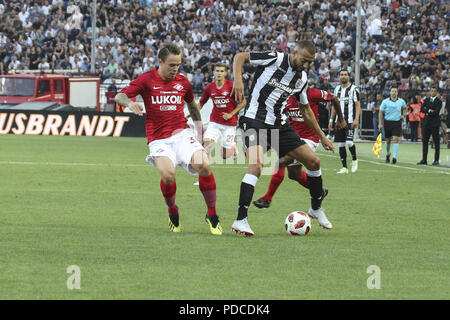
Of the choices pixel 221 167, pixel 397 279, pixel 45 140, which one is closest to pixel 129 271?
pixel 397 279

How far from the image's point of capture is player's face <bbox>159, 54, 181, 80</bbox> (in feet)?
32.2

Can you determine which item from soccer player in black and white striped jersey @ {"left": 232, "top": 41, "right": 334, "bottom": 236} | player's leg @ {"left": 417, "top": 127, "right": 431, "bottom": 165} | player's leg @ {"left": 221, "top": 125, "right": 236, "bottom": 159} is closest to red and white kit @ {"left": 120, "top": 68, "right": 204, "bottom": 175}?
soccer player in black and white striped jersey @ {"left": 232, "top": 41, "right": 334, "bottom": 236}

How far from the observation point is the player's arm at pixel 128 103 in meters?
9.30

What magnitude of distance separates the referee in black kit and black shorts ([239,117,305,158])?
13938mm

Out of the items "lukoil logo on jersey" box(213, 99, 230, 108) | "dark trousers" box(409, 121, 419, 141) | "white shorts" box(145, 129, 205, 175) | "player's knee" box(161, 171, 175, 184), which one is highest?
→ "lukoil logo on jersey" box(213, 99, 230, 108)

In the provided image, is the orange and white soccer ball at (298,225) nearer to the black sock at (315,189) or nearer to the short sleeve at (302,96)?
the black sock at (315,189)

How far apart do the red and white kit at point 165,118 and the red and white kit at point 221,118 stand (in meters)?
6.94

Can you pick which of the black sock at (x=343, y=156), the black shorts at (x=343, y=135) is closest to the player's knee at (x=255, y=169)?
the black sock at (x=343, y=156)

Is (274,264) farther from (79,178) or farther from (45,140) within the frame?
(45,140)

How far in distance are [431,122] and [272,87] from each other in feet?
49.1

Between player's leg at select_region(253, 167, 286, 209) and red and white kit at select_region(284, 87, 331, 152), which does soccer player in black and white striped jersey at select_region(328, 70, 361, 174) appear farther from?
player's leg at select_region(253, 167, 286, 209)

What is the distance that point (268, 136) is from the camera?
10.0m

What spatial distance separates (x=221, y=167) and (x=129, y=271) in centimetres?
1391

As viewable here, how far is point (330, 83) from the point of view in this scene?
122 feet
